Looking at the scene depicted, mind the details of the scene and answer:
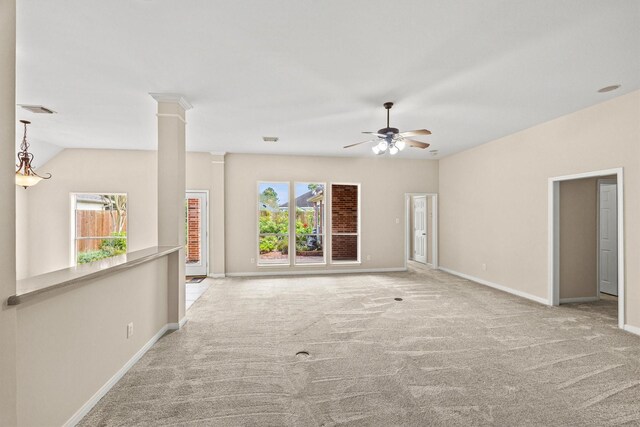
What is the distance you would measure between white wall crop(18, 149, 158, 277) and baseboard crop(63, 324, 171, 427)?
4.03 metres

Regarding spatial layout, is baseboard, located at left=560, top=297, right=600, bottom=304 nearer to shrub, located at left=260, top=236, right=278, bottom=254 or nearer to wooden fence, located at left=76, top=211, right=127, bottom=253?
shrub, located at left=260, top=236, right=278, bottom=254

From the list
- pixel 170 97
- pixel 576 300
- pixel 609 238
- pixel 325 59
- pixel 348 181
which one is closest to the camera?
pixel 325 59

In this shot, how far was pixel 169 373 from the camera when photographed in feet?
8.79

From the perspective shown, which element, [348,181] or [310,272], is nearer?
[310,272]

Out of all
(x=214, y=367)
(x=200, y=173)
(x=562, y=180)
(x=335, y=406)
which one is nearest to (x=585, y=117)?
(x=562, y=180)

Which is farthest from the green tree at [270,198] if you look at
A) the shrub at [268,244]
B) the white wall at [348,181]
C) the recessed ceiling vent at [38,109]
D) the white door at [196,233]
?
the recessed ceiling vent at [38,109]

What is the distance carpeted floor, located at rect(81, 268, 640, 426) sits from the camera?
213 centimetres

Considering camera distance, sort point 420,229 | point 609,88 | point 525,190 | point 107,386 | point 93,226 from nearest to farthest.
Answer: point 107,386 → point 609,88 → point 525,190 → point 93,226 → point 420,229

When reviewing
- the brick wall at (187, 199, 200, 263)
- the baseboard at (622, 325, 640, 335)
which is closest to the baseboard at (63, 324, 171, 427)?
the brick wall at (187, 199, 200, 263)

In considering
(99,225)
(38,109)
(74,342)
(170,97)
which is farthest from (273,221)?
(74,342)

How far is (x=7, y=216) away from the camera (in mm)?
1479

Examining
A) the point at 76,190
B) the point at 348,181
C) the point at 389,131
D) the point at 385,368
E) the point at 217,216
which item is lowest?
the point at 385,368

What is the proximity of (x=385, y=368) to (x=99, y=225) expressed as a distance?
662 centimetres

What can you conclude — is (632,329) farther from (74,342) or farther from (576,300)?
(74,342)
